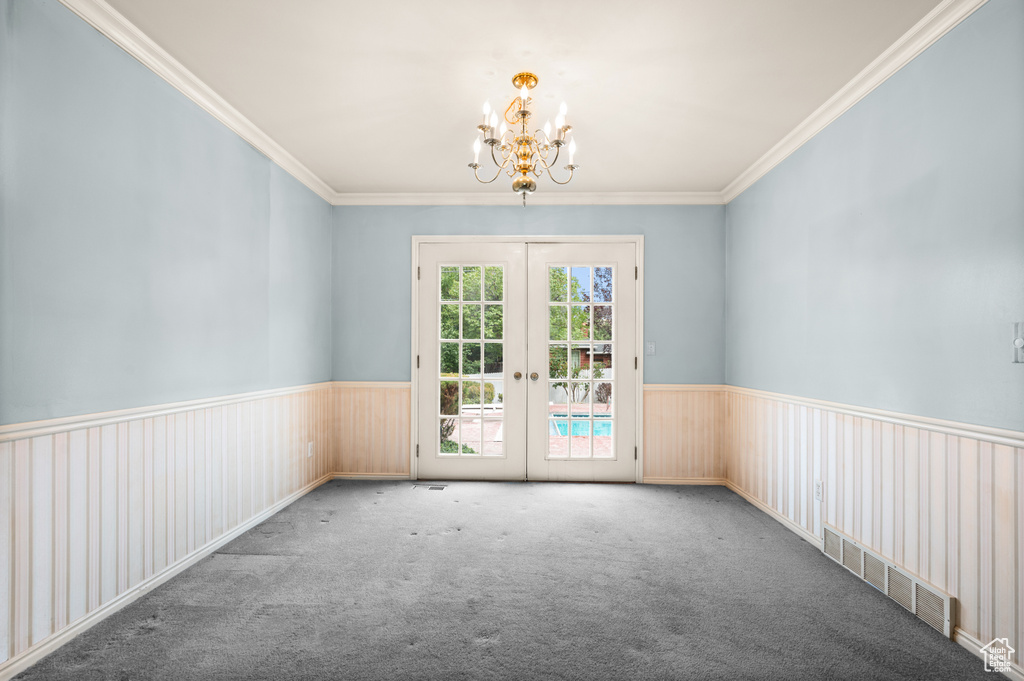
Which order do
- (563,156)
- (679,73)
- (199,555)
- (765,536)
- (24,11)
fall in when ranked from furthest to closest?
(563,156), (765,536), (199,555), (679,73), (24,11)

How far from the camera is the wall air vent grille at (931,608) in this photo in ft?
7.01

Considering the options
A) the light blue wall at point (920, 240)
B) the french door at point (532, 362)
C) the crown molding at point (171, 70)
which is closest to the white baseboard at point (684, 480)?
the french door at point (532, 362)

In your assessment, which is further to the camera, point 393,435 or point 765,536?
point 393,435

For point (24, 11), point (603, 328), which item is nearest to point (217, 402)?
point (24, 11)

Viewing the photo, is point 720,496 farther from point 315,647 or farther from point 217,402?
point 217,402

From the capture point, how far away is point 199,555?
9.30 feet

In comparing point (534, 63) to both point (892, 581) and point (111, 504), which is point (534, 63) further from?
point (892, 581)

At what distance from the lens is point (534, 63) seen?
2504 millimetres

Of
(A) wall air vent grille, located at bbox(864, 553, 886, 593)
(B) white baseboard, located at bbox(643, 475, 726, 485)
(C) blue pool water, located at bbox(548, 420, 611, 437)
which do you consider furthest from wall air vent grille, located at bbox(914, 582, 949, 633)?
(C) blue pool water, located at bbox(548, 420, 611, 437)

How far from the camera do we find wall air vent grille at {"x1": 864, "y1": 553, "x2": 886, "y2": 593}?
2.49m

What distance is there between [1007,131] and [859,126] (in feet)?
2.97

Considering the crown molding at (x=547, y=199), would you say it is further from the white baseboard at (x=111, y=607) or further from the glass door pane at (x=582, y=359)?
the white baseboard at (x=111, y=607)

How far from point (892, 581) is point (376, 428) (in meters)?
3.78

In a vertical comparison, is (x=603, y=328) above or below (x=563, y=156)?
below
